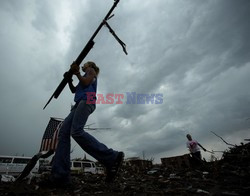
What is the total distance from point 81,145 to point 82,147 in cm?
5

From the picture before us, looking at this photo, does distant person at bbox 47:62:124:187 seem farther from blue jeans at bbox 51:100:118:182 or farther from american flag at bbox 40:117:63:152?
american flag at bbox 40:117:63:152

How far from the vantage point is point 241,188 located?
1.77m

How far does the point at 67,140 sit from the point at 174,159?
7.78 meters

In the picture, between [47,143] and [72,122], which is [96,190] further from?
[47,143]

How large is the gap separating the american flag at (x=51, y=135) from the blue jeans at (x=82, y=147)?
21.9 ft

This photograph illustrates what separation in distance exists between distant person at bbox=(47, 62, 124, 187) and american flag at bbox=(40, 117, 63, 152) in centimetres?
665

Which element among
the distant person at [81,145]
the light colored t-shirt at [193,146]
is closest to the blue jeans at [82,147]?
the distant person at [81,145]

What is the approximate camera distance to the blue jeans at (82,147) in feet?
8.20

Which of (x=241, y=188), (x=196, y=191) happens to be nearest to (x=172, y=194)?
(x=196, y=191)

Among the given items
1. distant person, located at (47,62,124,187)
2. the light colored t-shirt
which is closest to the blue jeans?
Answer: distant person, located at (47,62,124,187)

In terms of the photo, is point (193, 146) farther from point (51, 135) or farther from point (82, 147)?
point (51, 135)

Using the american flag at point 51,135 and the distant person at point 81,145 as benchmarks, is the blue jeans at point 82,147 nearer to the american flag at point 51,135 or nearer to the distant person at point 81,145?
the distant person at point 81,145

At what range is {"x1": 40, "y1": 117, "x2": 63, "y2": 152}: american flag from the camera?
8812 millimetres

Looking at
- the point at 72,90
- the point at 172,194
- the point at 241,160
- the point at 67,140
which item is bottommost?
the point at 172,194
